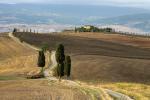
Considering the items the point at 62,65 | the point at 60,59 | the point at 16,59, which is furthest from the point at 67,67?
the point at 16,59

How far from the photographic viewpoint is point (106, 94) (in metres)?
51.5

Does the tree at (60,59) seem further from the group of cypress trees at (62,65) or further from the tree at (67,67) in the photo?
the tree at (67,67)

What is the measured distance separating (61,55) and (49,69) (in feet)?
57.4

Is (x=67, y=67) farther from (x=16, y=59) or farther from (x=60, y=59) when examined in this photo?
(x=16, y=59)

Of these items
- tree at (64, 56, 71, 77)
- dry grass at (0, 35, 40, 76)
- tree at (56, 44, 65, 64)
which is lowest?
dry grass at (0, 35, 40, 76)

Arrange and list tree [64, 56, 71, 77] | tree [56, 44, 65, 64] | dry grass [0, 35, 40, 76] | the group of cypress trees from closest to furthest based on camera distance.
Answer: the group of cypress trees < tree [64, 56, 71, 77] < tree [56, 44, 65, 64] < dry grass [0, 35, 40, 76]

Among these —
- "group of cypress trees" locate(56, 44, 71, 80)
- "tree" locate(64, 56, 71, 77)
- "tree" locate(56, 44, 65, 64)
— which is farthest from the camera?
"tree" locate(56, 44, 65, 64)

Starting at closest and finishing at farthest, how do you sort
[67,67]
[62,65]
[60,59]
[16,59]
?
[67,67]
[62,65]
[60,59]
[16,59]

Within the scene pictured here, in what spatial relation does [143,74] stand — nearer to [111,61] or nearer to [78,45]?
[111,61]

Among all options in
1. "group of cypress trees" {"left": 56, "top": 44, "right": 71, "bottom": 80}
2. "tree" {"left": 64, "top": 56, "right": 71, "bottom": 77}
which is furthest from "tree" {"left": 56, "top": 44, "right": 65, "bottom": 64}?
"tree" {"left": 64, "top": 56, "right": 71, "bottom": 77}

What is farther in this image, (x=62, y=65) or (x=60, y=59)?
(x=60, y=59)

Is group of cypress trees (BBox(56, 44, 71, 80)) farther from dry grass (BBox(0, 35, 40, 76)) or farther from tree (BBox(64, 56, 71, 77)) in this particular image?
dry grass (BBox(0, 35, 40, 76))

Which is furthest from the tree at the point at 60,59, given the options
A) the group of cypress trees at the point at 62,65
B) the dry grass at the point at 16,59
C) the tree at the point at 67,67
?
the dry grass at the point at 16,59

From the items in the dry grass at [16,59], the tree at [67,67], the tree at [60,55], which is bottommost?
the dry grass at [16,59]
